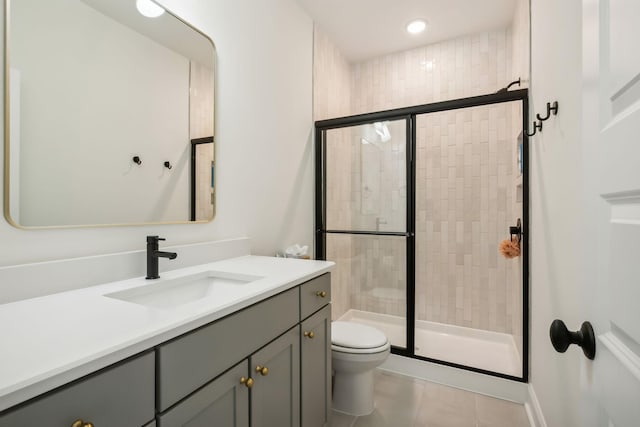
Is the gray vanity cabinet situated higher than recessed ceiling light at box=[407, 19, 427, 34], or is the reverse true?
recessed ceiling light at box=[407, 19, 427, 34]

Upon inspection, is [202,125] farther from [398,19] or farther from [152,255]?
[398,19]

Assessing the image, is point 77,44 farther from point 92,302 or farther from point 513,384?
point 513,384

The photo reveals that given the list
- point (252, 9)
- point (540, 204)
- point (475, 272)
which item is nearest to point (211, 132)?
point (252, 9)

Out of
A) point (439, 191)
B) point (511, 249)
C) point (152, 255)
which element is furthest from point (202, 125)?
point (439, 191)

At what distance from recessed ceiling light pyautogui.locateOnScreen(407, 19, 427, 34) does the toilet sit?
242cm

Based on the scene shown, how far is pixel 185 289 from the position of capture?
1230 mm

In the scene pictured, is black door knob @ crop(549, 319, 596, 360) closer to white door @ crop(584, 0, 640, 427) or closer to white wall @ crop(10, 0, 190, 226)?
white door @ crop(584, 0, 640, 427)

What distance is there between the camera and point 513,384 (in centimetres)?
191

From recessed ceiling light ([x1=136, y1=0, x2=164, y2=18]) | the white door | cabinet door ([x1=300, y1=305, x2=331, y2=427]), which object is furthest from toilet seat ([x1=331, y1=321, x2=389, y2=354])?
recessed ceiling light ([x1=136, y1=0, x2=164, y2=18])

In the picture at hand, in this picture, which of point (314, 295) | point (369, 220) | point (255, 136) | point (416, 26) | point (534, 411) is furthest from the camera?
point (416, 26)

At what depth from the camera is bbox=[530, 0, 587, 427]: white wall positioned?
3.31 ft

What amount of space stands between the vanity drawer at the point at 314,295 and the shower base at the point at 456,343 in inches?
44.7

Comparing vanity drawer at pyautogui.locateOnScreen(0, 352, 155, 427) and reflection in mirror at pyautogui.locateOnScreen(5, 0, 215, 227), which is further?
reflection in mirror at pyautogui.locateOnScreen(5, 0, 215, 227)

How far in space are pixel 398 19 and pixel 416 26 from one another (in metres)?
0.19
